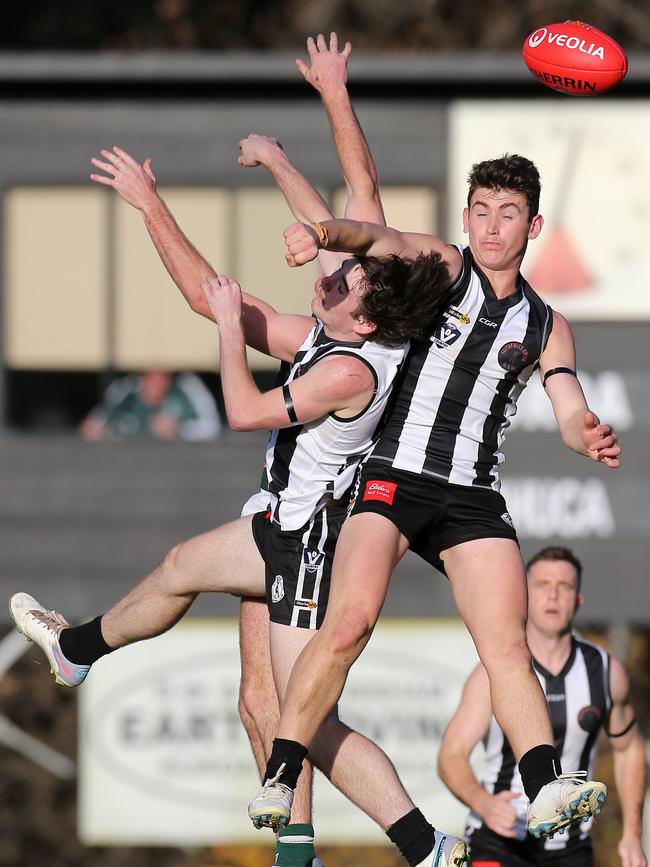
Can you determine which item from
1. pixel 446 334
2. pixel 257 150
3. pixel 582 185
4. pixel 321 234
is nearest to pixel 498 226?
pixel 446 334

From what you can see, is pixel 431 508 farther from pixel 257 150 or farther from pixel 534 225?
pixel 257 150

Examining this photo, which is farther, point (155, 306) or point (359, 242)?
point (155, 306)

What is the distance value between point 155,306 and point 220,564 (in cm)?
724

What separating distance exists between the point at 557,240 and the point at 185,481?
3.22 m

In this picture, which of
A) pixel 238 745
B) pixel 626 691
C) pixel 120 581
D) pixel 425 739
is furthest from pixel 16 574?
pixel 626 691

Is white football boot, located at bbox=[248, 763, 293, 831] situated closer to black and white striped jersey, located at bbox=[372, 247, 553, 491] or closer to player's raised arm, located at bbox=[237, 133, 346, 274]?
black and white striped jersey, located at bbox=[372, 247, 553, 491]

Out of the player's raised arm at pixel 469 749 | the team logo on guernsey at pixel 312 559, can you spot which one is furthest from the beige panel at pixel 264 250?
the team logo on guernsey at pixel 312 559

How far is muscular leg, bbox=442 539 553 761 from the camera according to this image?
5.49 meters

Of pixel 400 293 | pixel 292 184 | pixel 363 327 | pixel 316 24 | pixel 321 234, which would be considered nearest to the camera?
pixel 321 234

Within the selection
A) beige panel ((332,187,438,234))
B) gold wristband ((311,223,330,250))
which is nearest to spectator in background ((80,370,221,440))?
beige panel ((332,187,438,234))

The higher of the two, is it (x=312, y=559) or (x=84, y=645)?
(x=312, y=559)

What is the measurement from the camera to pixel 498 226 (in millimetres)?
5562

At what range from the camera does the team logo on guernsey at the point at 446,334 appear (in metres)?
5.62

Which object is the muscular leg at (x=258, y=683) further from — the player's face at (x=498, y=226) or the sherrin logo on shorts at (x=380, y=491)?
the player's face at (x=498, y=226)
